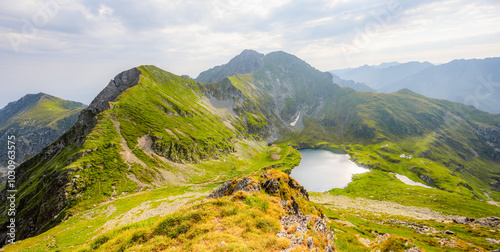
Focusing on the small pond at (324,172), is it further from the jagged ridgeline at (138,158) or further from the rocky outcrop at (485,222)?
the rocky outcrop at (485,222)

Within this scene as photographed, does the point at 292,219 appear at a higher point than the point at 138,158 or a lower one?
higher

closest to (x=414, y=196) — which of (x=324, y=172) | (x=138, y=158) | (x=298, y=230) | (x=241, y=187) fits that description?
(x=324, y=172)

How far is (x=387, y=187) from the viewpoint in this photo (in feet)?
383

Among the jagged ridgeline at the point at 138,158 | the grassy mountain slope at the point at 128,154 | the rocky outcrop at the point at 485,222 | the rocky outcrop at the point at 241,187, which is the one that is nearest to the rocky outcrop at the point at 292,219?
the rocky outcrop at the point at 241,187

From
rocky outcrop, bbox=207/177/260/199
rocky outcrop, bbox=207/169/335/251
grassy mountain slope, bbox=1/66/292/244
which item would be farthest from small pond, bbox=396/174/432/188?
rocky outcrop, bbox=207/177/260/199

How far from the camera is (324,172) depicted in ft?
506

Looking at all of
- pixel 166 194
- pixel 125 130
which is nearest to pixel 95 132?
pixel 125 130

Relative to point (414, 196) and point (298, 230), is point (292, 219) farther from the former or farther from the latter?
point (414, 196)

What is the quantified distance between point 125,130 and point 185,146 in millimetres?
35345

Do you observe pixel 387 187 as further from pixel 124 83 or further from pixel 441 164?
pixel 124 83

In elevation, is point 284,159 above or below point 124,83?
below

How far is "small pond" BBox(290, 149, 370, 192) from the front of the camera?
5049 inches

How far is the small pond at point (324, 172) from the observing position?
128 meters

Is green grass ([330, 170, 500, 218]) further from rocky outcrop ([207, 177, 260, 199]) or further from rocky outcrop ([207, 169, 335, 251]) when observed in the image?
rocky outcrop ([207, 177, 260, 199])
